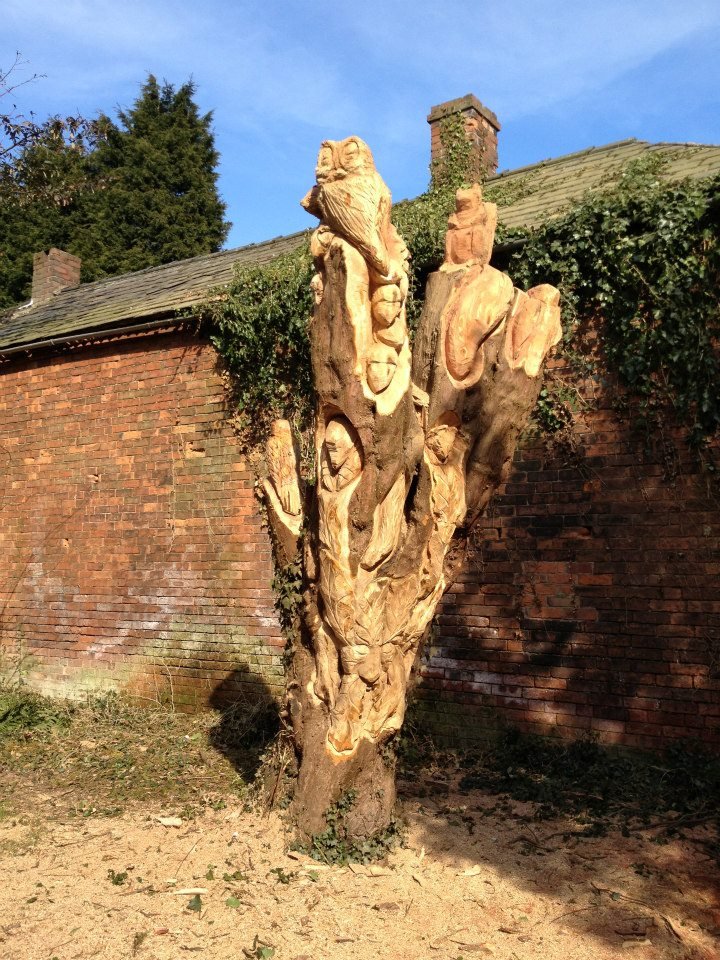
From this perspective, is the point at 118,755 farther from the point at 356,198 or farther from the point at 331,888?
the point at 356,198

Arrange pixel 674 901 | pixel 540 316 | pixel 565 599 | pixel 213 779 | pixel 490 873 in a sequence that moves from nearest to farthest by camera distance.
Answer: pixel 674 901 < pixel 490 873 < pixel 540 316 < pixel 213 779 < pixel 565 599

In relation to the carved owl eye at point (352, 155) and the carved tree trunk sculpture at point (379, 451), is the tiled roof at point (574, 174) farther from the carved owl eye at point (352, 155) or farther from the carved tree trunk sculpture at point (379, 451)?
the carved owl eye at point (352, 155)

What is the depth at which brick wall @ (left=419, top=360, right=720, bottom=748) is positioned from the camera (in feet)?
19.4

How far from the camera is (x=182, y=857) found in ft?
14.9

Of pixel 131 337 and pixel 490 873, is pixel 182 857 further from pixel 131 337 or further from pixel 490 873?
pixel 131 337

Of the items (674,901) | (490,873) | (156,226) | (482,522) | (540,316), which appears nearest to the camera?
(674,901)

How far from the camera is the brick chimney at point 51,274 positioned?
1399 centimetres

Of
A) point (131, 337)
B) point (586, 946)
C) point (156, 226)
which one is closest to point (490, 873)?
point (586, 946)

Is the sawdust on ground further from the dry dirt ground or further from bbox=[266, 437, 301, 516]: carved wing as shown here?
bbox=[266, 437, 301, 516]: carved wing

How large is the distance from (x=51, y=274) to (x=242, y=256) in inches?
201

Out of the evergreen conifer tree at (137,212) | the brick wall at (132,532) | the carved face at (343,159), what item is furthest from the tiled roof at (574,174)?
the evergreen conifer tree at (137,212)

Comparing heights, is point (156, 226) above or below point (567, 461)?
above

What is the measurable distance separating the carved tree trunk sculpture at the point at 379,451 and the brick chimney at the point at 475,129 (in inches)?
235

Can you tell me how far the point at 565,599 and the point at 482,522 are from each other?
3.10 ft
